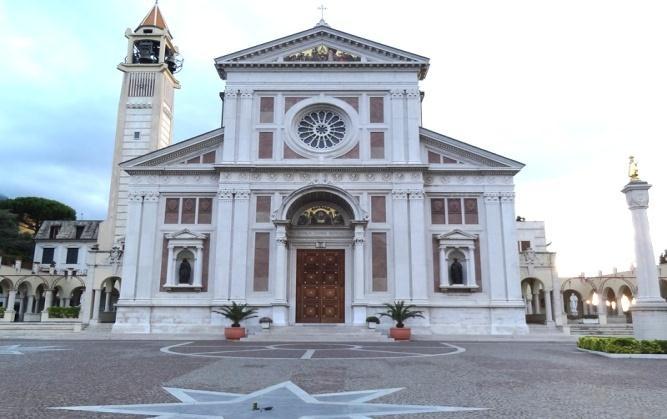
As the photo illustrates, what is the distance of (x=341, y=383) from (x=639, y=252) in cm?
1461

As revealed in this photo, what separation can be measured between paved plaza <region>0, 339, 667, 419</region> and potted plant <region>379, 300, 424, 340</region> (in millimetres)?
10062

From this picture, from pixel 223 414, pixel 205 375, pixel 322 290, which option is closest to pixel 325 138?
pixel 322 290

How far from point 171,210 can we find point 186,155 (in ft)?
11.3

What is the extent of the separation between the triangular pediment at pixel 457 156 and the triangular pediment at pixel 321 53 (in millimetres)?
4827

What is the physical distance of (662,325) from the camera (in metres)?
18.1

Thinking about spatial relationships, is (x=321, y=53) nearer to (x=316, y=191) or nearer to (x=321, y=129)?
(x=321, y=129)

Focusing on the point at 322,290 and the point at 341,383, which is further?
the point at 322,290

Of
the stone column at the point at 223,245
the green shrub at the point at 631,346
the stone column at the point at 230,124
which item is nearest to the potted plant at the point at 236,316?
the stone column at the point at 223,245

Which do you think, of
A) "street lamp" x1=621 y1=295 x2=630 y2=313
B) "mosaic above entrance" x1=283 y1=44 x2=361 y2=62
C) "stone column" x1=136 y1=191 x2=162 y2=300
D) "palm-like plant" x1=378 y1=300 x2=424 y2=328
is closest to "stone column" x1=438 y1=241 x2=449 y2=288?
"palm-like plant" x1=378 y1=300 x2=424 y2=328

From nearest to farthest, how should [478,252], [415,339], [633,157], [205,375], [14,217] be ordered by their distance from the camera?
[205,375], [633,157], [415,339], [478,252], [14,217]

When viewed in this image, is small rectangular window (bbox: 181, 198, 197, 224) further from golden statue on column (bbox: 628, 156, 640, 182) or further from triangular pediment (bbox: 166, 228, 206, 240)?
golden statue on column (bbox: 628, 156, 640, 182)

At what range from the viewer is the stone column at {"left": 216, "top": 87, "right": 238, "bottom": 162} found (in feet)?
102

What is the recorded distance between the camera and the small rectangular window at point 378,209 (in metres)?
30.1

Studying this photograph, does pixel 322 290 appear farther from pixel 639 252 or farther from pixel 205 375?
pixel 205 375
